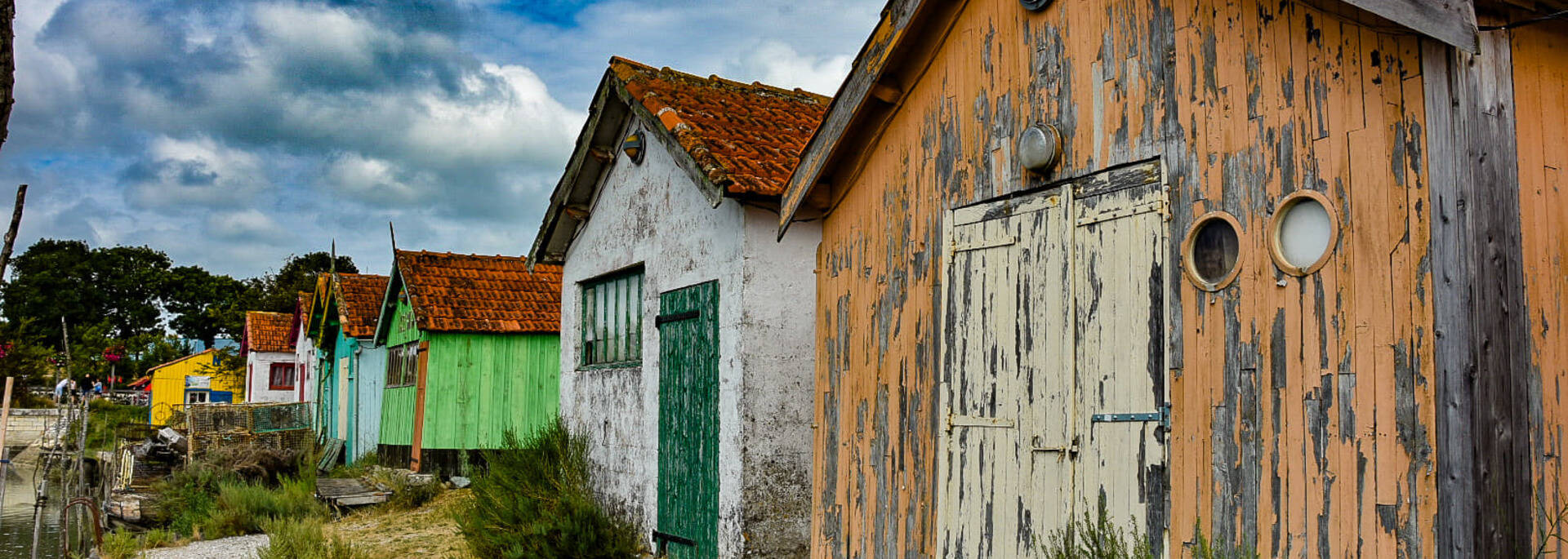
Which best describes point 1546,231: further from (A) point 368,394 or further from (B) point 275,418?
(A) point 368,394

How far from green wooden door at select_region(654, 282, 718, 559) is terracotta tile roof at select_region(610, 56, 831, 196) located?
106 cm

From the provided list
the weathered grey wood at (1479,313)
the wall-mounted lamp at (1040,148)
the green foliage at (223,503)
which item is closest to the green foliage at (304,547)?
the green foliage at (223,503)

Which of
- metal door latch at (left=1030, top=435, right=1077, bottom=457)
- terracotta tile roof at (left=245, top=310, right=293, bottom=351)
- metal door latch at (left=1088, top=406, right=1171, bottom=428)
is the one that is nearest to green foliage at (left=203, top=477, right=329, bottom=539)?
metal door latch at (left=1030, top=435, right=1077, bottom=457)

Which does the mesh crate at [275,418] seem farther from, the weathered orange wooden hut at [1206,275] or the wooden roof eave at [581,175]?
the weathered orange wooden hut at [1206,275]

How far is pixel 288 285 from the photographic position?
51000 millimetres

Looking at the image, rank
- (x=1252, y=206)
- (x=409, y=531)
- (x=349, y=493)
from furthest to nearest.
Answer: (x=349, y=493) → (x=409, y=531) → (x=1252, y=206)

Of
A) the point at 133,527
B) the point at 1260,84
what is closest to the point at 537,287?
the point at 133,527

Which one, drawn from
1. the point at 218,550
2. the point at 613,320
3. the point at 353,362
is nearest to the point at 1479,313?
the point at 613,320

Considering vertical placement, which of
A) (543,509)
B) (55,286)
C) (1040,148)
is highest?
(55,286)

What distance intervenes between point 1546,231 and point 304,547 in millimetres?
10510

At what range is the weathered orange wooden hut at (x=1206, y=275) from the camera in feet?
12.8

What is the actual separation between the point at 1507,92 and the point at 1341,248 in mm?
771

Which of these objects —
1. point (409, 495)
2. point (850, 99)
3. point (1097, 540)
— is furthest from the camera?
point (409, 495)

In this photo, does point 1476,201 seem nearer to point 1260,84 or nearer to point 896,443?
point 1260,84
